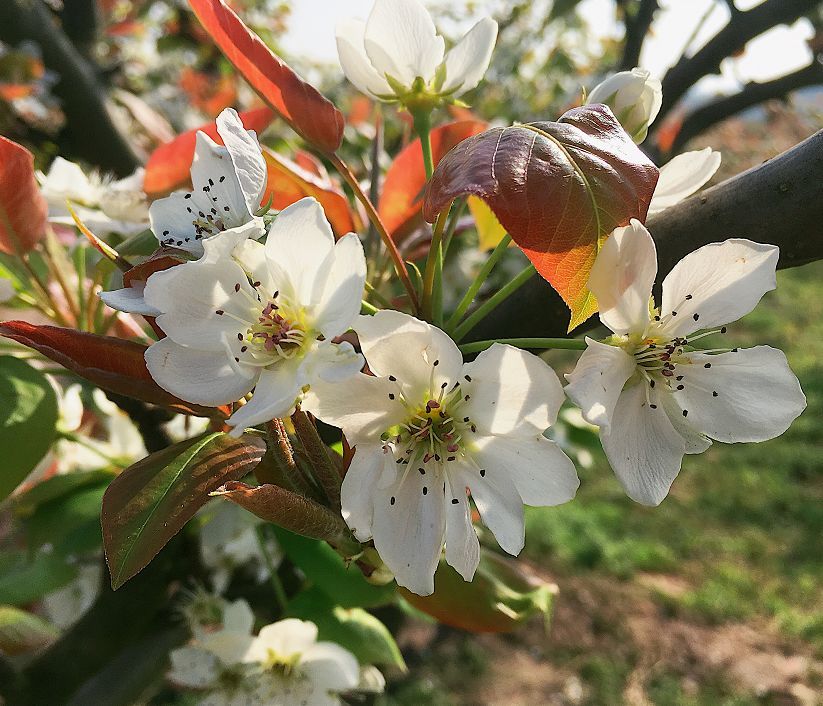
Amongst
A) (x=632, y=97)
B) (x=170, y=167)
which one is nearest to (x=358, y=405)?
(x=632, y=97)

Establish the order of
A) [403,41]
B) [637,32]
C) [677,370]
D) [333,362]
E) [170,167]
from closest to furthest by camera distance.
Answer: [333,362]
[677,370]
[403,41]
[170,167]
[637,32]

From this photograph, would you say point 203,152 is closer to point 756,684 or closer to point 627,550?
point 756,684

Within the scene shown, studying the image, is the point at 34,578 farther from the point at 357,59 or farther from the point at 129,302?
the point at 357,59

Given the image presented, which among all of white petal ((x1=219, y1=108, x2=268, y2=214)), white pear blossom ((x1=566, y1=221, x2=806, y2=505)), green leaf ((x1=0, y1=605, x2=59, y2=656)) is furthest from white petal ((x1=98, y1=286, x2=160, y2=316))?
green leaf ((x1=0, y1=605, x2=59, y2=656))

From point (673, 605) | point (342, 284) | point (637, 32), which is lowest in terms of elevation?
point (673, 605)

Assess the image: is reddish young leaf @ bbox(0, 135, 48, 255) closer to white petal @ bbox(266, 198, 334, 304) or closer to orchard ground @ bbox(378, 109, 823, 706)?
white petal @ bbox(266, 198, 334, 304)

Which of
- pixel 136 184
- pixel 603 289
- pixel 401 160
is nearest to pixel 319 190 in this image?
pixel 401 160

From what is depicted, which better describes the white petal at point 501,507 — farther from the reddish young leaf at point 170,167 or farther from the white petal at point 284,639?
the reddish young leaf at point 170,167
